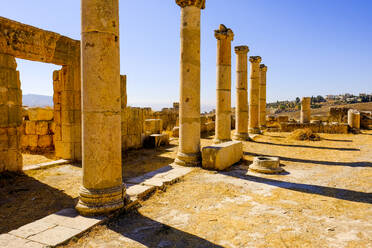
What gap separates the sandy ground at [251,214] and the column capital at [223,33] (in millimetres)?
7031

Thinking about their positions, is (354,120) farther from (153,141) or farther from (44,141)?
(44,141)

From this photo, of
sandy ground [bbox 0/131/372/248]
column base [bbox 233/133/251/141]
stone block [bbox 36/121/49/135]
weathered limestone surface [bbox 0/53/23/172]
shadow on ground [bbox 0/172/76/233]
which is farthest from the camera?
column base [bbox 233/133/251/141]

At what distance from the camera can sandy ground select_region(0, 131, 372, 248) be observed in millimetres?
3900

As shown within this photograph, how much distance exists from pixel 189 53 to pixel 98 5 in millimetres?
4560

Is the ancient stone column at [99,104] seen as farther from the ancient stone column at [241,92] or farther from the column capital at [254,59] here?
the column capital at [254,59]

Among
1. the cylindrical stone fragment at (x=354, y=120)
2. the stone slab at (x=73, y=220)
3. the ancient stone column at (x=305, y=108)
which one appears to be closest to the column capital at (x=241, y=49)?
the ancient stone column at (x=305, y=108)

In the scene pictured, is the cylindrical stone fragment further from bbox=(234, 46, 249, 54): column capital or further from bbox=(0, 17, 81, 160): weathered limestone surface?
bbox=(0, 17, 81, 160): weathered limestone surface

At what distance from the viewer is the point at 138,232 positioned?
414cm

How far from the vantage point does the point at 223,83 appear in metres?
12.6

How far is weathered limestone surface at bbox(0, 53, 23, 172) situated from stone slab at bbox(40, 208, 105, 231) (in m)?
4.55

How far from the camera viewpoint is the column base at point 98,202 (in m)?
4.58

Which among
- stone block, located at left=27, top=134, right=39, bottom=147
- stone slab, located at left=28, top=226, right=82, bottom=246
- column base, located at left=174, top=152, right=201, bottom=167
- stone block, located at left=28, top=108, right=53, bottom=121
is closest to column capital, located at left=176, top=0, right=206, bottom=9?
column base, located at left=174, top=152, right=201, bottom=167

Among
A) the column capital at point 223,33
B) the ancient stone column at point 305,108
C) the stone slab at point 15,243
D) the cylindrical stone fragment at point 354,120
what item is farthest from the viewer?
the ancient stone column at point 305,108

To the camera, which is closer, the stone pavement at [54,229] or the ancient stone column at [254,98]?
the stone pavement at [54,229]
